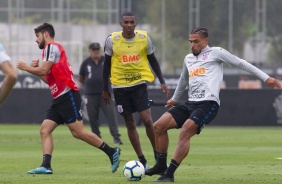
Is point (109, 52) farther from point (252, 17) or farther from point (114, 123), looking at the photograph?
point (252, 17)

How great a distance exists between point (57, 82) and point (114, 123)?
807 cm

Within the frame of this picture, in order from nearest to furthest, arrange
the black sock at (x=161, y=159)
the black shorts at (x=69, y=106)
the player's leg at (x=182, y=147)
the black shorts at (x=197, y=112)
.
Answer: the player's leg at (x=182, y=147)
the black shorts at (x=197, y=112)
the black sock at (x=161, y=159)
the black shorts at (x=69, y=106)

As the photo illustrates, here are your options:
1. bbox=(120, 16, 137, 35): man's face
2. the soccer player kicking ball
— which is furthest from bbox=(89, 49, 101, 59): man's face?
the soccer player kicking ball

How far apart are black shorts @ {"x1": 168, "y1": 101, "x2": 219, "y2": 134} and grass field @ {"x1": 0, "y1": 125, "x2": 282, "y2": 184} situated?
2.68ft

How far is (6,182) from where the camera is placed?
1288 cm

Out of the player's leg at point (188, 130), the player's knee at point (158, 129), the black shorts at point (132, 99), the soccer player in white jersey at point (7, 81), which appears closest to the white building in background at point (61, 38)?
the black shorts at point (132, 99)

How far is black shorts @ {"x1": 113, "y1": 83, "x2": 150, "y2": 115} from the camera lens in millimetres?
15164

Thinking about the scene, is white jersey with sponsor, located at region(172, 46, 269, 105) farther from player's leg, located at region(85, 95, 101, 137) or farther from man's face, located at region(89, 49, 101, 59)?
man's face, located at region(89, 49, 101, 59)

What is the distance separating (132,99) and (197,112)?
2281 mm

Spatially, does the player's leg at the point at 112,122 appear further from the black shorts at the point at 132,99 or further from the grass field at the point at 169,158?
the black shorts at the point at 132,99

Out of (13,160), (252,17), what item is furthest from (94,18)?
(13,160)

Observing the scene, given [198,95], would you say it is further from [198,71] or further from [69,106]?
[69,106]

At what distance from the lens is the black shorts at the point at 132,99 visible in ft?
49.8

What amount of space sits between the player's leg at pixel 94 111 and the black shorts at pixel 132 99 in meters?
7.32
